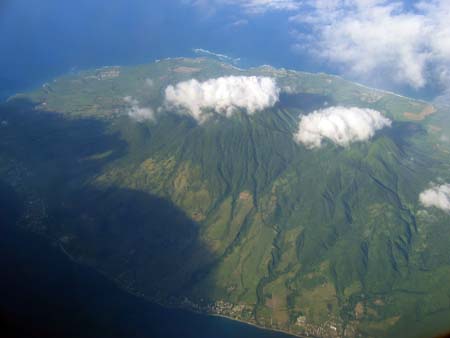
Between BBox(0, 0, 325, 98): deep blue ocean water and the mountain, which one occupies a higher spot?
BBox(0, 0, 325, 98): deep blue ocean water

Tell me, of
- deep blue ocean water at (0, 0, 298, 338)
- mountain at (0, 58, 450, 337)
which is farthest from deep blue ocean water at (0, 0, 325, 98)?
mountain at (0, 58, 450, 337)

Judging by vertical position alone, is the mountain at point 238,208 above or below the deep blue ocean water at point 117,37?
below

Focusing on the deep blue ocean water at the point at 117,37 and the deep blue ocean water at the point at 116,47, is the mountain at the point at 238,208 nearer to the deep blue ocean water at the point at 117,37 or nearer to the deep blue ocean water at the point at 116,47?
the deep blue ocean water at the point at 116,47

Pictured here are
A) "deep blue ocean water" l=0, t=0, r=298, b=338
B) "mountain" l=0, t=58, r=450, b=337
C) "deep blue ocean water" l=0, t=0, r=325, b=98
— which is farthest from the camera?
"deep blue ocean water" l=0, t=0, r=325, b=98

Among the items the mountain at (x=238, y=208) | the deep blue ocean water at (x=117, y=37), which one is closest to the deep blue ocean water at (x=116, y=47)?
the deep blue ocean water at (x=117, y=37)

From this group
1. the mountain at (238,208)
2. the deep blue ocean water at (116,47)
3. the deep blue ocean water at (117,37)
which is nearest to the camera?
the deep blue ocean water at (116,47)

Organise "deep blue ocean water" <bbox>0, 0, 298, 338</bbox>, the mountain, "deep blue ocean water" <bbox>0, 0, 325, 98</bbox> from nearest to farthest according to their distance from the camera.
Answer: "deep blue ocean water" <bbox>0, 0, 298, 338</bbox> < the mountain < "deep blue ocean water" <bbox>0, 0, 325, 98</bbox>

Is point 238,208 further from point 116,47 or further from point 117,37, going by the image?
point 117,37

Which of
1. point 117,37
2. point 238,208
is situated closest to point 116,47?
point 117,37

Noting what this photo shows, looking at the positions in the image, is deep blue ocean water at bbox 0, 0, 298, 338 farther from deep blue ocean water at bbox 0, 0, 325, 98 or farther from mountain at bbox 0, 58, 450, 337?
mountain at bbox 0, 58, 450, 337
